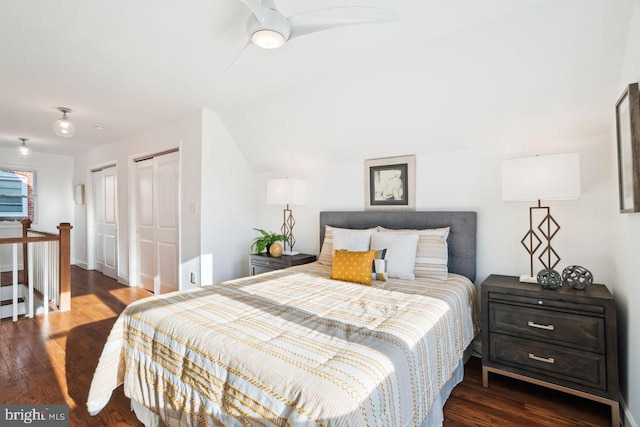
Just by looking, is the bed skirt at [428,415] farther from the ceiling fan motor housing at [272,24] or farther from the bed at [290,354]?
the ceiling fan motor housing at [272,24]

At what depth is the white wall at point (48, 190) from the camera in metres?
6.11

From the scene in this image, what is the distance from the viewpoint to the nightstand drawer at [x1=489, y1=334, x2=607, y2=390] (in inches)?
73.3

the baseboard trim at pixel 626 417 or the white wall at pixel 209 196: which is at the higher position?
the white wall at pixel 209 196

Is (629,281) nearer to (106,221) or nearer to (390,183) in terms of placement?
(390,183)

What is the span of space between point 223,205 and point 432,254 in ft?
8.50

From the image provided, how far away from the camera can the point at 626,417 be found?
1.77 meters

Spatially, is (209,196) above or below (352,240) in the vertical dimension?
above

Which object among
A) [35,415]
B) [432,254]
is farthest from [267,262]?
[35,415]

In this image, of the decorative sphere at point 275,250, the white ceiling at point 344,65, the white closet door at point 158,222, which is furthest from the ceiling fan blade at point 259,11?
the white closet door at point 158,222

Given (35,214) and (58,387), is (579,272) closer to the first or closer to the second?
(58,387)

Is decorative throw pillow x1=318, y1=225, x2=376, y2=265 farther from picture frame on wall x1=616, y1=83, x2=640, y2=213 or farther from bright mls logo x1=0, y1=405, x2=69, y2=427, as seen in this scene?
bright mls logo x1=0, y1=405, x2=69, y2=427

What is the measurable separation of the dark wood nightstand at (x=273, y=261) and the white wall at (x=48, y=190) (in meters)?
5.56

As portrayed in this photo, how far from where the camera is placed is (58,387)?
2158 mm

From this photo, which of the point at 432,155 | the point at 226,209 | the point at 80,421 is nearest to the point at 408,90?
the point at 432,155
